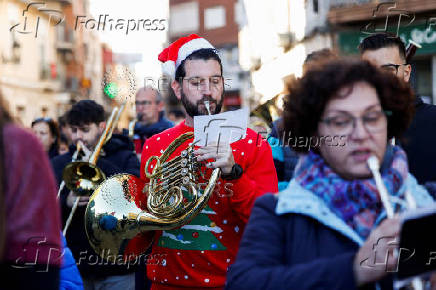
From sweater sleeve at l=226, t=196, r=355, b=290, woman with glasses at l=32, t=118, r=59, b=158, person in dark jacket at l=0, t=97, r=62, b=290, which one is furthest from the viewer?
woman with glasses at l=32, t=118, r=59, b=158

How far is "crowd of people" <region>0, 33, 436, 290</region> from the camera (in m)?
1.71

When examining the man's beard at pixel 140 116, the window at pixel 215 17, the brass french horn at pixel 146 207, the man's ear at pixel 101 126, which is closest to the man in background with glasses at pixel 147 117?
the man's beard at pixel 140 116

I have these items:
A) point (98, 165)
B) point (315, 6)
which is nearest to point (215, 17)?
point (315, 6)

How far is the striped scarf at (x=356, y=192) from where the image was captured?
2004 millimetres

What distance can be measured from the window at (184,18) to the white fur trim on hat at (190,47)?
38.4 meters

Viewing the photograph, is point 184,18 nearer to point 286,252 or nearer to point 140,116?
point 140,116

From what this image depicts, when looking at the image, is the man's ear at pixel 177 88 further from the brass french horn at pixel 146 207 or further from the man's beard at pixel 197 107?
the brass french horn at pixel 146 207

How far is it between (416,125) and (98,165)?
8.22 feet

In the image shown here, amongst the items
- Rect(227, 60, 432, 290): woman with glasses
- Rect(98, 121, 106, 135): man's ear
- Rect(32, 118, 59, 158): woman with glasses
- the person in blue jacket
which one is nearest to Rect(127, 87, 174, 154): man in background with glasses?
Rect(32, 118, 59, 158): woman with glasses

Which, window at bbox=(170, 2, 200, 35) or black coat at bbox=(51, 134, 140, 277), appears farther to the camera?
window at bbox=(170, 2, 200, 35)

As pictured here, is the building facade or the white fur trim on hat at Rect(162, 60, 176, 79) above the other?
the building facade

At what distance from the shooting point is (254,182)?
10.3ft

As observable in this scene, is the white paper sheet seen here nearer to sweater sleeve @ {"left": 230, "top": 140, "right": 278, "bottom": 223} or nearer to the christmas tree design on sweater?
sweater sleeve @ {"left": 230, "top": 140, "right": 278, "bottom": 223}

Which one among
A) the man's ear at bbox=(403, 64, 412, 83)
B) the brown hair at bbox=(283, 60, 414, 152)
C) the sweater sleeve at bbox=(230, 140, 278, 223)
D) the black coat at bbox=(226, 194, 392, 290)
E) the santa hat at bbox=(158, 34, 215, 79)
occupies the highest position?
the santa hat at bbox=(158, 34, 215, 79)
